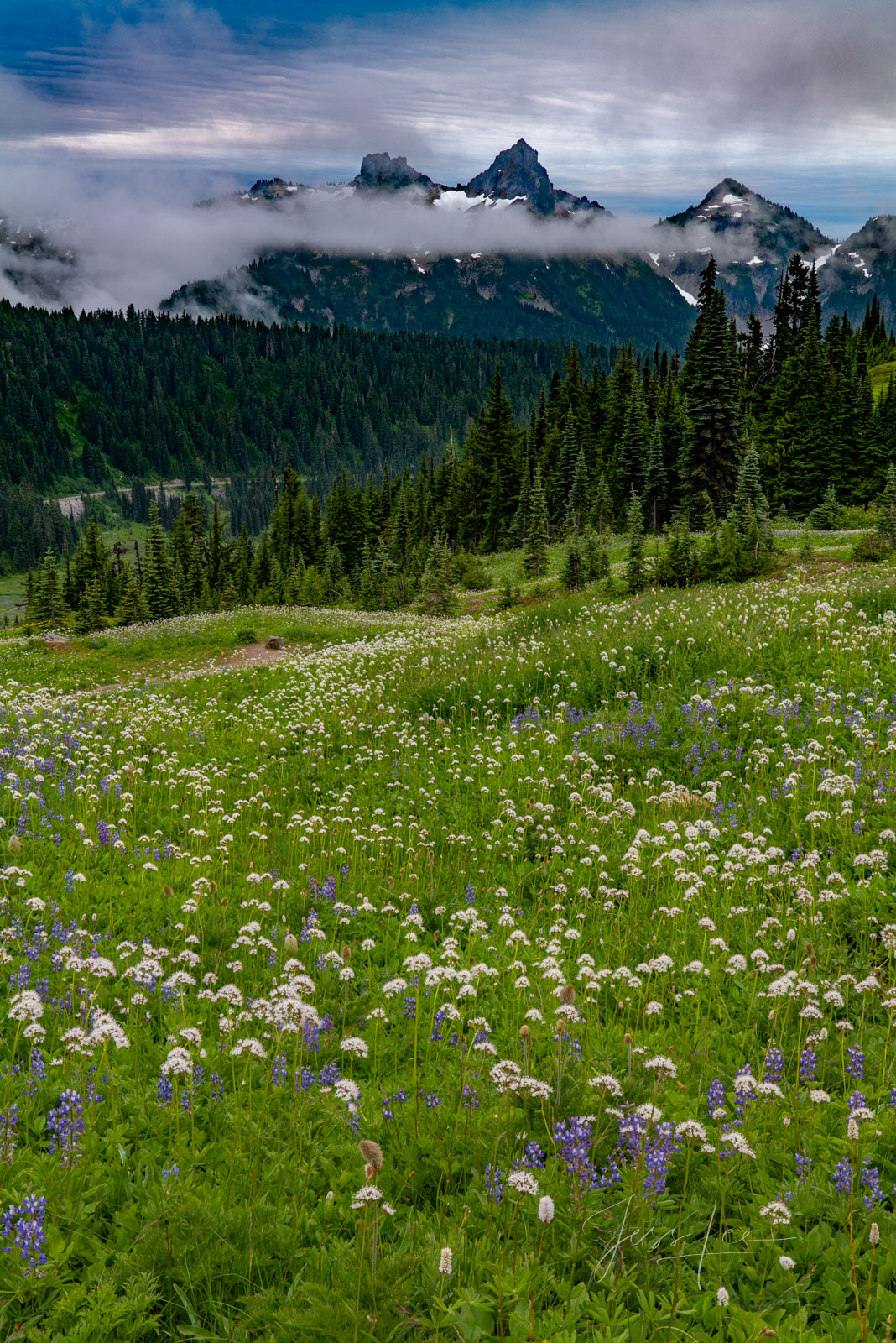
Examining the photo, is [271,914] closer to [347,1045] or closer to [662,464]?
[347,1045]

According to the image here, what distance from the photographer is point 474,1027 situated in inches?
155

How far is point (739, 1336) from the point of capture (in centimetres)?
263

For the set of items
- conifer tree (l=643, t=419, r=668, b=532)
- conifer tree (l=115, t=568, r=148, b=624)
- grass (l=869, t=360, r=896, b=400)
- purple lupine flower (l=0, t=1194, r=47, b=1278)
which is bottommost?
conifer tree (l=115, t=568, r=148, b=624)

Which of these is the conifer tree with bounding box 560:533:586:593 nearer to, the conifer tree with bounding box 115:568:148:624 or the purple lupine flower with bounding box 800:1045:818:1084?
the purple lupine flower with bounding box 800:1045:818:1084

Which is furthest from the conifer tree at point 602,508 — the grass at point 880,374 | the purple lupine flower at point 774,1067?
the purple lupine flower at point 774,1067

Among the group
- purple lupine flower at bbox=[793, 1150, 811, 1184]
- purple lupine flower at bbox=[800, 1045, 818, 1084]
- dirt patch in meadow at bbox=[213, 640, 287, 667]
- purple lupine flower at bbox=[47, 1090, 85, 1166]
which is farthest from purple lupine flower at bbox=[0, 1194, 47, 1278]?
dirt patch in meadow at bbox=[213, 640, 287, 667]

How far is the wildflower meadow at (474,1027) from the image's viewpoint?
112 inches

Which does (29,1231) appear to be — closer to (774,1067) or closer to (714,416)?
(774,1067)

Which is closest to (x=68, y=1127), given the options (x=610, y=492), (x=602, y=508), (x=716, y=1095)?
(x=716, y=1095)

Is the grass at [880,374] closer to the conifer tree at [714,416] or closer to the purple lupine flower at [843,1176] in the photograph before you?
the conifer tree at [714,416]

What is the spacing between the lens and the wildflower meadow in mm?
2848

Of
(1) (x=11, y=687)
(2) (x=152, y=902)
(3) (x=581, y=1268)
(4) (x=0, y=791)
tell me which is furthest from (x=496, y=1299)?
(1) (x=11, y=687)

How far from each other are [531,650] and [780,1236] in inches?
462

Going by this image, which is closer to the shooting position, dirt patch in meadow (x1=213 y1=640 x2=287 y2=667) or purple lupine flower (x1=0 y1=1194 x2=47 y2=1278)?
purple lupine flower (x1=0 y1=1194 x2=47 y2=1278)
